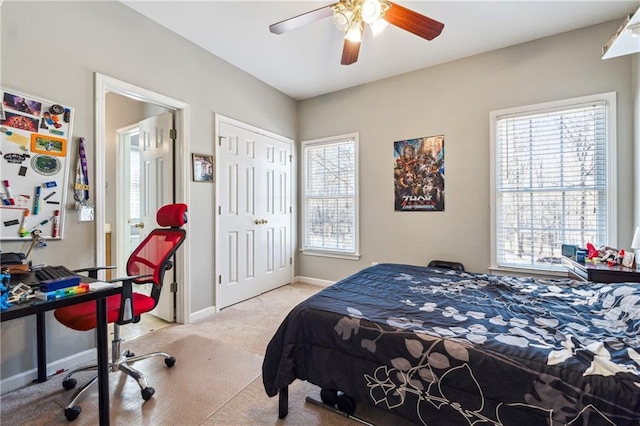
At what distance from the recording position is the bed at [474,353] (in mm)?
956

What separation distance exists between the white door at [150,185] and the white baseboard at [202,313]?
208 millimetres

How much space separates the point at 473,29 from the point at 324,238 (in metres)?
3.03

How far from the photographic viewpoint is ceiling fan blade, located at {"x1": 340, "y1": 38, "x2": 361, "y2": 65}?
218 cm

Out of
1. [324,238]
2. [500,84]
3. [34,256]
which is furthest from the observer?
[324,238]

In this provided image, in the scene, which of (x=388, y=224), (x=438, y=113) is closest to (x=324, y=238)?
(x=388, y=224)

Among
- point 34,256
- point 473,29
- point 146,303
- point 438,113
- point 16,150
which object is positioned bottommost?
point 146,303

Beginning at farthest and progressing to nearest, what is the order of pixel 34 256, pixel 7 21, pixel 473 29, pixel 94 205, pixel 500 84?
1. pixel 500 84
2. pixel 473 29
3. pixel 94 205
4. pixel 34 256
5. pixel 7 21

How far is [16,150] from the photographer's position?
184cm

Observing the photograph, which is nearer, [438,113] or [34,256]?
[34,256]

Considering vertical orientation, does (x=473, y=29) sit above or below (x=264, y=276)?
above

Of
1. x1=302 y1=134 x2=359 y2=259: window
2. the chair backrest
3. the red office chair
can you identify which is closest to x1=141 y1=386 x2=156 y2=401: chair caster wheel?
the red office chair

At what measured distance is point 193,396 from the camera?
5.81ft

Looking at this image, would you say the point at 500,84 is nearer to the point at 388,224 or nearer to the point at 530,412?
the point at 388,224

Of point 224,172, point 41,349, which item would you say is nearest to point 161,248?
point 41,349
